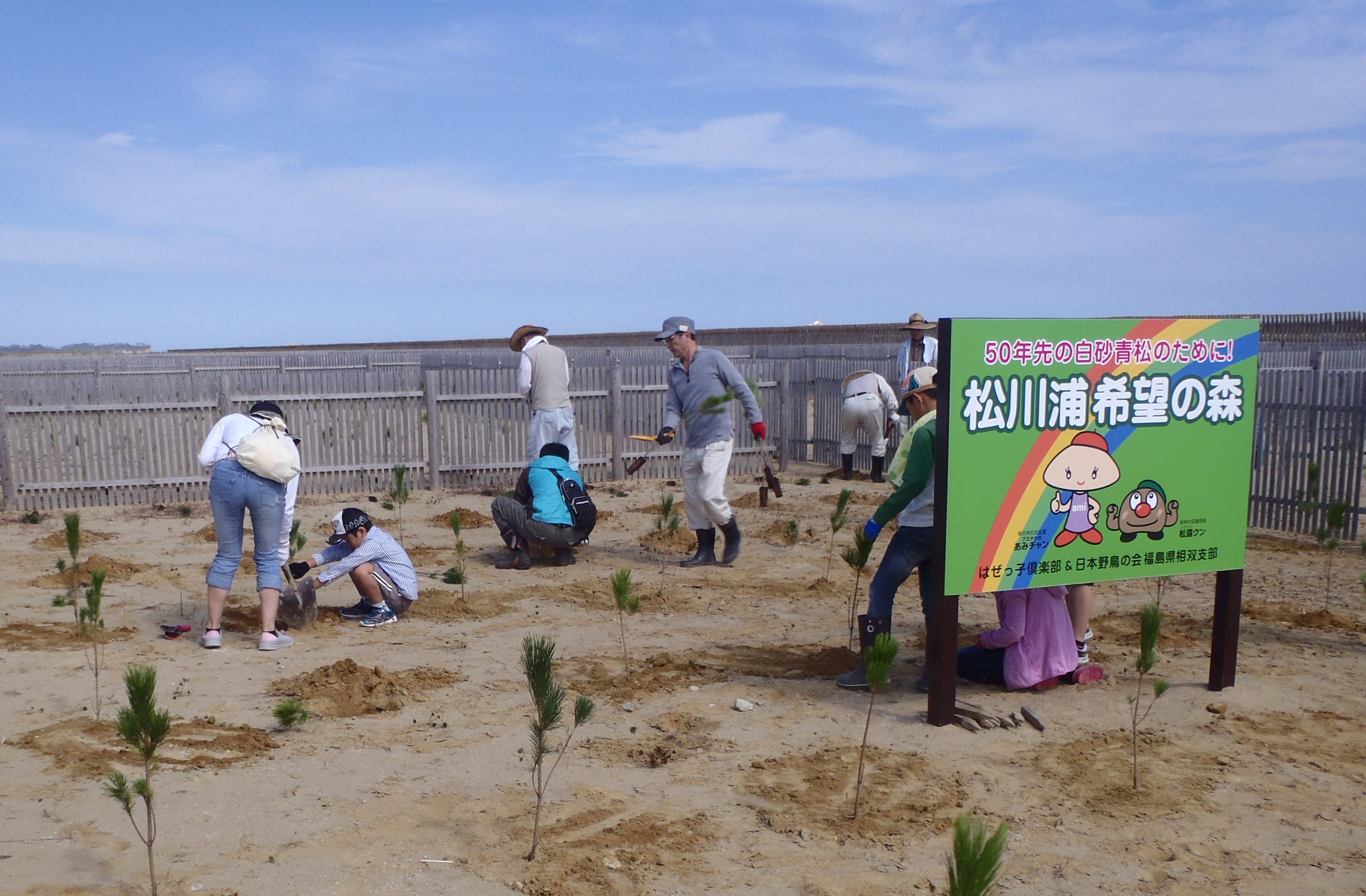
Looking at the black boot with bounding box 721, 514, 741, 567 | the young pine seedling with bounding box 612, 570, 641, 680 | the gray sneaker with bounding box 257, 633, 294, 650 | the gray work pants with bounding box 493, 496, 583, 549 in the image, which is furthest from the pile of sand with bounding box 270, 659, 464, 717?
the black boot with bounding box 721, 514, 741, 567

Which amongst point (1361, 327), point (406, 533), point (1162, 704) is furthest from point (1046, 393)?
point (1361, 327)

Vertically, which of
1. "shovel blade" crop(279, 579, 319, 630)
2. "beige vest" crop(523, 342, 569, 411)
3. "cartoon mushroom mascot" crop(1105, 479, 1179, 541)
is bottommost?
"shovel blade" crop(279, 579, 319, 630)

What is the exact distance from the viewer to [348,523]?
6750 mm

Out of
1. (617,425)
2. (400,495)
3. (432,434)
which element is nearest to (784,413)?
(617,425)

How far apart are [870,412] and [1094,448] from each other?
836cm

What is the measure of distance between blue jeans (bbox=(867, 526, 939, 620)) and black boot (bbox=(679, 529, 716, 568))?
342cm

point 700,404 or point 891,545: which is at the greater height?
point 700,404

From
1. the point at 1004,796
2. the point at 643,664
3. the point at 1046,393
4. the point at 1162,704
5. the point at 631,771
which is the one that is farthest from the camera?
the point at 643,664

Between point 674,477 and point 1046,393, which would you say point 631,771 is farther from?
point 674,477

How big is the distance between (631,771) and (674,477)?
32.4ft

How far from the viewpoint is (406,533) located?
10.5 m

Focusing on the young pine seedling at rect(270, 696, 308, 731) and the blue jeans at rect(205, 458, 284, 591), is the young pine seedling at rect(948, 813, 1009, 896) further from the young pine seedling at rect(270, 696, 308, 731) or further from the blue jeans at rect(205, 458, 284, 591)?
the blue jeans at rect(205, 458, 284, 591)

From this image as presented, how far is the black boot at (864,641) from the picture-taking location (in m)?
5.36

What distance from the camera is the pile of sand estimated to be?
5270mm
